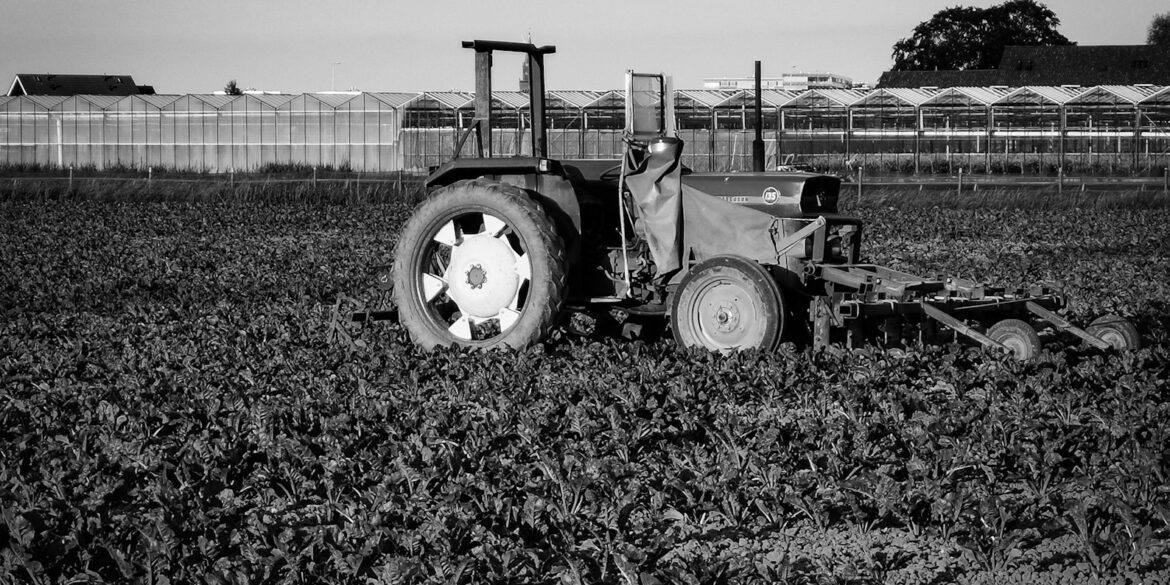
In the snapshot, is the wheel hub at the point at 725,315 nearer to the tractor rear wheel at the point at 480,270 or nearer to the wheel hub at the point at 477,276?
the tractor rear wheel at the point at 480,270

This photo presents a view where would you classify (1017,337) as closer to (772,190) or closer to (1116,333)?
(1116,333)

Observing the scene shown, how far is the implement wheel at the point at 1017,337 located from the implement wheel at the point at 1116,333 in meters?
0.54

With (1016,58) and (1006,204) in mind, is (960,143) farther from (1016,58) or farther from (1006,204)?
(1016,58)

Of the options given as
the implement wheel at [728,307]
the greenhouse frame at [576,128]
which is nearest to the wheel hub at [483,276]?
the implement wheel at [728,307]

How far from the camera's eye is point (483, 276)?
8.01m

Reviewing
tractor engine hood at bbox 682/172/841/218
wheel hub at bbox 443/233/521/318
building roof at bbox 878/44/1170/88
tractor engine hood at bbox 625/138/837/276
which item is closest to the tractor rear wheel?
wheel hub at bbox 443/233/521/318

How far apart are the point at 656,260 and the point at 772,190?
0.75 m

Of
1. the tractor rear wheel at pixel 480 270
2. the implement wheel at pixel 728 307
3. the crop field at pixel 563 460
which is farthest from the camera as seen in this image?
the tractor rear wheel at pixel 480 270

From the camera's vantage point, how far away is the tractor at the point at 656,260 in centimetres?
742

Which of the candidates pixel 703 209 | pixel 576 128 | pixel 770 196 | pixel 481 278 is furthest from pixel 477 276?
pixel 576 128

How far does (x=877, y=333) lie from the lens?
330 inches

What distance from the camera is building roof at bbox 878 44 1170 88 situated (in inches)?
2376

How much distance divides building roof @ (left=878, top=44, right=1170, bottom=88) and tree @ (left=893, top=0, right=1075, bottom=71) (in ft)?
28.3

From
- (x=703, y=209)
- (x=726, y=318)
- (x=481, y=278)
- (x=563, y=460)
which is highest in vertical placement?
(x=703, y=209)
